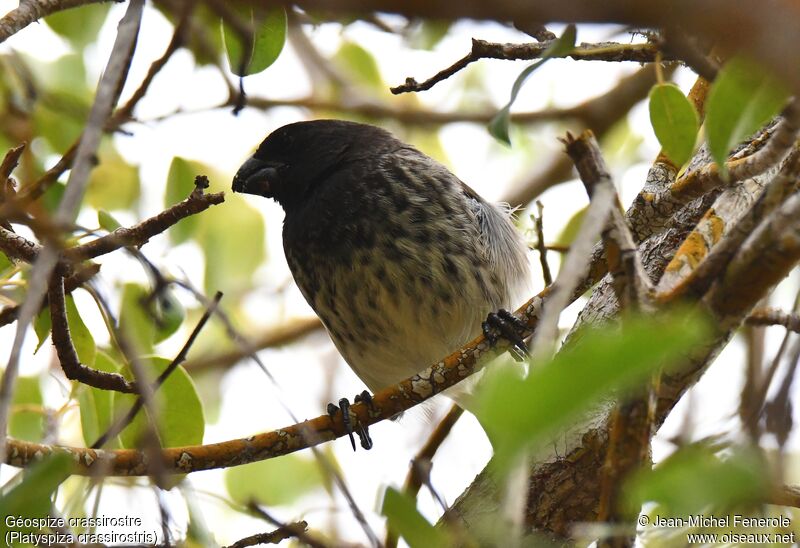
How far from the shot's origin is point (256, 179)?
438cm

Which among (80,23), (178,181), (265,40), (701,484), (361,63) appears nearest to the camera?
(701,484)

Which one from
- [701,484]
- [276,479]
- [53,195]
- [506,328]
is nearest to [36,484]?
[701,484]

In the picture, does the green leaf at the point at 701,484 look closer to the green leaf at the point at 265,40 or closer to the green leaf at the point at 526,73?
the green leaf at the point at 526,73

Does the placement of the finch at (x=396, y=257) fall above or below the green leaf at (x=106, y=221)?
above

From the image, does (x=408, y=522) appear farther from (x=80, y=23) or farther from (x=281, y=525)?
(x=80, y=23)

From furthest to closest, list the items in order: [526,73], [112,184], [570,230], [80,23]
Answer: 1. [112,184]
2. [570,230]
3. [80,23]
4. [526,73]

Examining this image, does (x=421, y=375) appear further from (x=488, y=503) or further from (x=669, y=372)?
(x=669, y=372)

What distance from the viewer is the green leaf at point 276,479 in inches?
153

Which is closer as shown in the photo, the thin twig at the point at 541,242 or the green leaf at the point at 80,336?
the green leaf at the point at 80,336

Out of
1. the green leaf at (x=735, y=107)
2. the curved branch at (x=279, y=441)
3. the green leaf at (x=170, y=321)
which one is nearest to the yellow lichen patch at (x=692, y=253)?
the green leaf at (x=735, y=107)

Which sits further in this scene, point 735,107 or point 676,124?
point 676,124

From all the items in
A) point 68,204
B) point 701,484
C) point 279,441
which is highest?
Answer: point 279,441

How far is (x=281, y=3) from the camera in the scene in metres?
1.14

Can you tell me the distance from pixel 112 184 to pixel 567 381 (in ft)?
12.3
